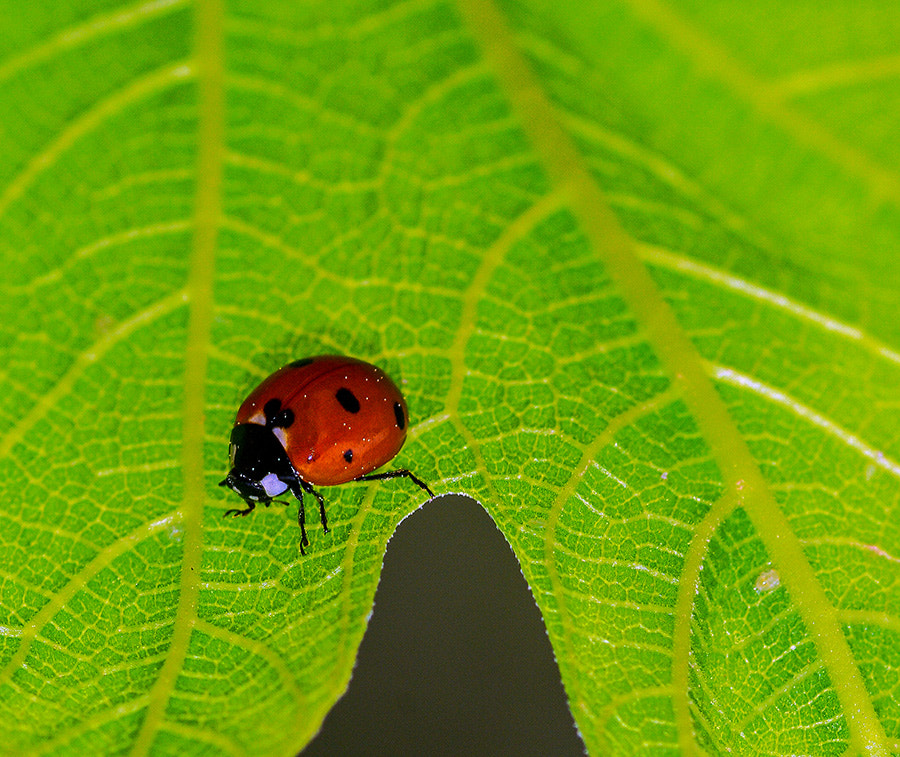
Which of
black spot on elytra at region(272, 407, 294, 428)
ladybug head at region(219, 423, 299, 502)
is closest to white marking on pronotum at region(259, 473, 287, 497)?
ladybug head at region(219, 423, 299, 502)

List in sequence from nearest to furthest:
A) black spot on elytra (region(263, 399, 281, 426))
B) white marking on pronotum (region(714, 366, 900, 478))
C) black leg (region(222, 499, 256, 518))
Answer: white marking on pronotum (region(714, 366, 900, 478)) → black leg (region(222, 499, 256, 518)) → black spot on elytra (region(263, 399, 281, 426))

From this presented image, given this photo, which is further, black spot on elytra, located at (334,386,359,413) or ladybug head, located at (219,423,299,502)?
black spot on elytra, located at (334,386,359,413)

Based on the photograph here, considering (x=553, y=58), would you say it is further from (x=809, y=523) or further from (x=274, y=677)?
(x=274, y=677)

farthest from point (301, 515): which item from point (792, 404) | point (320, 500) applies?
point (792, 404)

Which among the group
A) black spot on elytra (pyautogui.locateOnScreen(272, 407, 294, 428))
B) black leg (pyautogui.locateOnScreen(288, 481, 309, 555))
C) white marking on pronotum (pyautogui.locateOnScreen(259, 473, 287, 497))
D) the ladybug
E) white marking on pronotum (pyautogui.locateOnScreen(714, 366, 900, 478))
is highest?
black spot on elytra (pyautogui.locateOnScreen(272, 407, 294, 428))

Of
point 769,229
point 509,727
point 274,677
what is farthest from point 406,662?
point 769,229

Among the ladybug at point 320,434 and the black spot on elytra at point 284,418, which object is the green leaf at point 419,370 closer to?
the ladybug at point 320,434

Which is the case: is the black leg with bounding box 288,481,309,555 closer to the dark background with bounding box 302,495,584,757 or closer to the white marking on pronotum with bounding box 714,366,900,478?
the white marking on pronotum with bounding box 714,366,900,478
